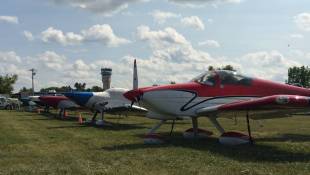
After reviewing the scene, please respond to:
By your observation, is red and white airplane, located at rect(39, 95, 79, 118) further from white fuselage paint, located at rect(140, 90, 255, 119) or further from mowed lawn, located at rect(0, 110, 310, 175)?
mowed lawn, located at rect(0, 110, 310, 175)

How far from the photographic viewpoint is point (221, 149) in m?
10.2

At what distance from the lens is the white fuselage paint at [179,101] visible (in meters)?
11.8

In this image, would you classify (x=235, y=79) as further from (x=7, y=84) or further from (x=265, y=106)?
(x=7, y=84)

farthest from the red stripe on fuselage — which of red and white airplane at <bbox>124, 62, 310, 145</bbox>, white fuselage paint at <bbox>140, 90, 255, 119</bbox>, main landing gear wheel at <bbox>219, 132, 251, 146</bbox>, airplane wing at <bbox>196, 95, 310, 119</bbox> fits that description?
main landing gear wheel at <bbox>219, 132, 251, 146</bbox>

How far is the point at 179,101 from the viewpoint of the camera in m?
11.8

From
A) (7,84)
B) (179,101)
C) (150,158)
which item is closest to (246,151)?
(150,158)

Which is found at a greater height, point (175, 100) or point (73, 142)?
point (175, 100)

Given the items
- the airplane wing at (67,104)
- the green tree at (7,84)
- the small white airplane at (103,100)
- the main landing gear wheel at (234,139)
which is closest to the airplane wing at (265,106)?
the main landing gear wheel at (234,139)

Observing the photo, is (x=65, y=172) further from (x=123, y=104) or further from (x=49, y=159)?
(x=123, y=104)

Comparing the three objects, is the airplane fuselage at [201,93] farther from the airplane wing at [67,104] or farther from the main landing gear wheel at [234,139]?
the airplane wing at [67,104]

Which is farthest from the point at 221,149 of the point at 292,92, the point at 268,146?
the point at 292,92

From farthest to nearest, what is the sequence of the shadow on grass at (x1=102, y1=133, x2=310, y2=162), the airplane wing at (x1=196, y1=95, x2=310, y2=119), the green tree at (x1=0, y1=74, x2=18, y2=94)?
the green tree at (x1=0, y1=74, x2=18, y2=94) < the airplane wing at (x1=196, y1=95, x2=310, y2=119) < the shadow on grass at (x1=102, y1=133, x2=310, y2=162)

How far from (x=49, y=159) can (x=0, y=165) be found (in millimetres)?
1002

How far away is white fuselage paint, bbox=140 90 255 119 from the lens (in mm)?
11820
